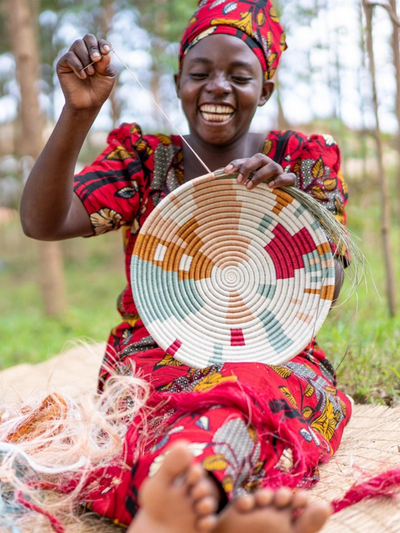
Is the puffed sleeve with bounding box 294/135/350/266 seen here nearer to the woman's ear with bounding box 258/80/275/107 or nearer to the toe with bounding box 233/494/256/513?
the woman's ear with bounding box 258/80/275/107

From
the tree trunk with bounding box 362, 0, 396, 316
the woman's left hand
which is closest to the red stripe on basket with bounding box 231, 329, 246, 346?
the woman's left hand

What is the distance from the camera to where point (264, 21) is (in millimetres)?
1720

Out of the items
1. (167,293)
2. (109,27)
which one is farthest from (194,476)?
(109,27)

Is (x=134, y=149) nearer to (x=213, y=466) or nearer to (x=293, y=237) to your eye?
(x=293, y=237)

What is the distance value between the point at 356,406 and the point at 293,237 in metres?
0.85

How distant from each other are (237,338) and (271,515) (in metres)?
0.63

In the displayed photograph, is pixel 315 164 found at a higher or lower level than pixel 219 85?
lower

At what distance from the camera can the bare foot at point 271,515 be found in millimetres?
889

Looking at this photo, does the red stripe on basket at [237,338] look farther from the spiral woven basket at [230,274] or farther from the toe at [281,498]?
the toe at [281,498]

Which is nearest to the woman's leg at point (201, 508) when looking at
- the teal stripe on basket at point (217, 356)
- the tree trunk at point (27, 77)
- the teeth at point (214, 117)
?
the teal stripe on basket at point (217, 356)

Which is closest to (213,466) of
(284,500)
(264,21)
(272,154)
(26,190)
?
(284,500)

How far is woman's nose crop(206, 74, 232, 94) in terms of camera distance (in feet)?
5.22

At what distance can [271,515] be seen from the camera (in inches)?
35.1

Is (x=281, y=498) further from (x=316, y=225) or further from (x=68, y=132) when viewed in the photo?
(x=68, y=132)
